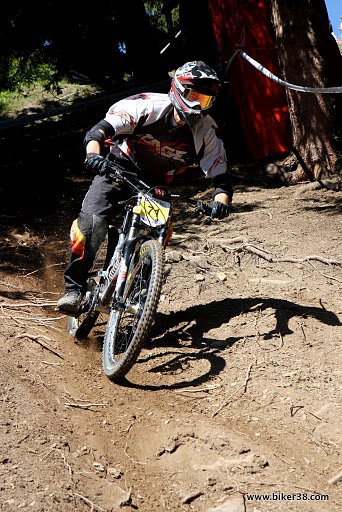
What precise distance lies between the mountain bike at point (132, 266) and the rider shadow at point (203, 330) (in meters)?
0.31

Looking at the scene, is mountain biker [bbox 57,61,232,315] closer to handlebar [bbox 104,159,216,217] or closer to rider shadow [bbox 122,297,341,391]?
handlebar [bbox 104,159,216,217]

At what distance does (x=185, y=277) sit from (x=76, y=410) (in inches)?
101

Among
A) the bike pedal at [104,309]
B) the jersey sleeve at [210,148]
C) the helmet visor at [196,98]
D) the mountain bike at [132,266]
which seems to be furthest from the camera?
the jersey sleeve at [210,148]

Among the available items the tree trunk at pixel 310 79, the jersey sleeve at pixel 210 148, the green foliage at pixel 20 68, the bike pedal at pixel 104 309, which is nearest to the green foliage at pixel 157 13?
the green foliage at pixel 20 68

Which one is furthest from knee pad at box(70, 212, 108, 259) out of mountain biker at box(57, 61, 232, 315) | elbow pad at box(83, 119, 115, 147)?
elbow pad at box(83, 119, 115, 147)

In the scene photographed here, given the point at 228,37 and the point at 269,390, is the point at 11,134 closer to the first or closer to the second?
the point at 228,37

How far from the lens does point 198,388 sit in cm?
422

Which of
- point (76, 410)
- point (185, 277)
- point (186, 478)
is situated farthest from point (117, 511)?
point (185, 277)

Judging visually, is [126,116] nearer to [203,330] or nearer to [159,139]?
[159,139]

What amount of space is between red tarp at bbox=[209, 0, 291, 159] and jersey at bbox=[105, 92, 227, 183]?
437 cm

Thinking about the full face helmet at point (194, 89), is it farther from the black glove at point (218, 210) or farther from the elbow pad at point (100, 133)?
the black glove at point (218, 210)

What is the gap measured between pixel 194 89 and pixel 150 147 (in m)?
0.63

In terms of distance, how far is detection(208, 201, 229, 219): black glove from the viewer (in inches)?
170

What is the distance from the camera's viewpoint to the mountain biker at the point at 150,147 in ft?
14.2
